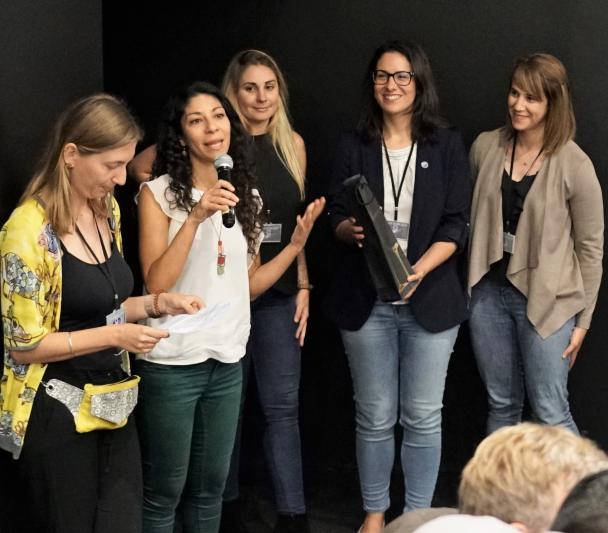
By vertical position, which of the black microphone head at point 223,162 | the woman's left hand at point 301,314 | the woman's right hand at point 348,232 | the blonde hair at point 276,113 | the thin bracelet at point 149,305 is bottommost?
the woman's left hand at point 301,314

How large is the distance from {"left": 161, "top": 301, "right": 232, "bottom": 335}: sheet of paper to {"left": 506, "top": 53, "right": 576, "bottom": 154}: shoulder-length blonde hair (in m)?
1.39

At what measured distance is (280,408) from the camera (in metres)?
4.09

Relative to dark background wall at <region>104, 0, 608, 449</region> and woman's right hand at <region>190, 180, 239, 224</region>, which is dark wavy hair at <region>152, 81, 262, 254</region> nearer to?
woman's right hand at <region>190, 180, 239, 224</region>

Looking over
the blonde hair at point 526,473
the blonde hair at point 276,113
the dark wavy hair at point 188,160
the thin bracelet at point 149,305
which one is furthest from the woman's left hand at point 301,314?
the blonde hair at point 526,473

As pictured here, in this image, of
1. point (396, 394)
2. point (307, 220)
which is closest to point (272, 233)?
point (307, 220)

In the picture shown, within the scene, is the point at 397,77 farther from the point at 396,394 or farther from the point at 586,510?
the point at 586,510

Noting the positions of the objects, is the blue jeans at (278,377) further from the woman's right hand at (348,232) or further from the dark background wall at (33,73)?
the dark background wall at (33,73)

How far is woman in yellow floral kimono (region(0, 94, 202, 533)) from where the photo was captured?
9.06 ft

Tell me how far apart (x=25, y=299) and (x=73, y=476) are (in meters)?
0.51

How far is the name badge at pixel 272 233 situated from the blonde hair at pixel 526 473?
80.2 inches

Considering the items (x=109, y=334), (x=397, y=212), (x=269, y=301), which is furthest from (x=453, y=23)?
(x=109, y=334)

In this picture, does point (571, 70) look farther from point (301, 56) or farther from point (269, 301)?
point (269, 301)

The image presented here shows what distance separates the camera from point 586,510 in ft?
6.20

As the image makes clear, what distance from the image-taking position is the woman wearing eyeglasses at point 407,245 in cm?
388
